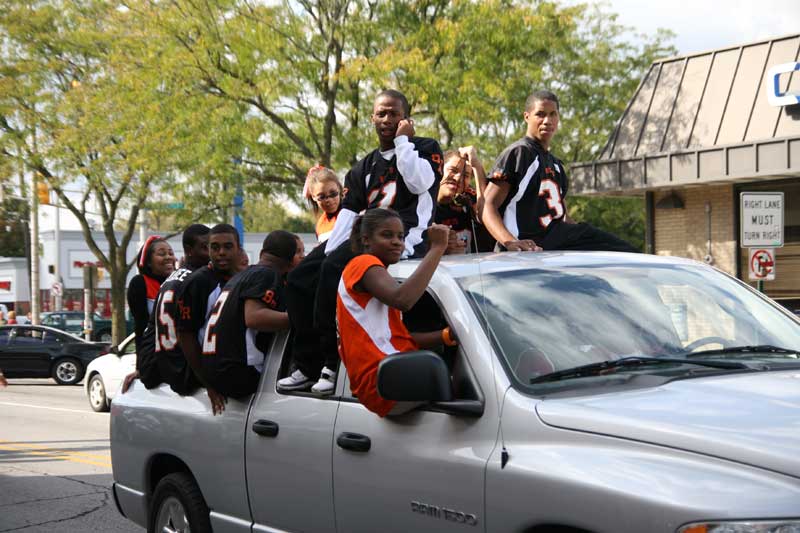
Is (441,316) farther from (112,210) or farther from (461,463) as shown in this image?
(112,210)

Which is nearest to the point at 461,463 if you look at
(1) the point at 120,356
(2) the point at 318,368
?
(2) the point at 318,368

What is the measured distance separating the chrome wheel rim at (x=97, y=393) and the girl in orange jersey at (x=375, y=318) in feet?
46.7

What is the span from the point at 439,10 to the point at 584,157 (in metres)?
17.2

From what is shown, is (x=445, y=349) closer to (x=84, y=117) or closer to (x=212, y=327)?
(x=212, y=327)

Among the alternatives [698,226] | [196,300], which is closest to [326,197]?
[196,300]

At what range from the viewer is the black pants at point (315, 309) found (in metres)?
4.80

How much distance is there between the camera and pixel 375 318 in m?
4.32

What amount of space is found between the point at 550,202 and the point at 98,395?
525 inches

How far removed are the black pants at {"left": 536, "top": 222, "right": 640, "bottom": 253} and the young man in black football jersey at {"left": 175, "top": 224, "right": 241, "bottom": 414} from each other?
1.78m

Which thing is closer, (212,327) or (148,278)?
(212,327)

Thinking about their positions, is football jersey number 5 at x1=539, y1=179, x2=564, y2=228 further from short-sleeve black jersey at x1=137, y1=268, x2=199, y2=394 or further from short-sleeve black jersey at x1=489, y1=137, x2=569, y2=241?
short-sleeve black jersey at x1=137, y1=268, x2=199, y2=394

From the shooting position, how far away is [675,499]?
3.03 m

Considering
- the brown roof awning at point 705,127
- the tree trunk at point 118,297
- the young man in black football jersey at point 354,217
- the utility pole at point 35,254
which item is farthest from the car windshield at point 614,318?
the utility pole at point 35,254

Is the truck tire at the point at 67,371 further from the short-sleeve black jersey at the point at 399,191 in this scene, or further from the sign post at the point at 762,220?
the short-sleeve black jersey at the point at 399,191
